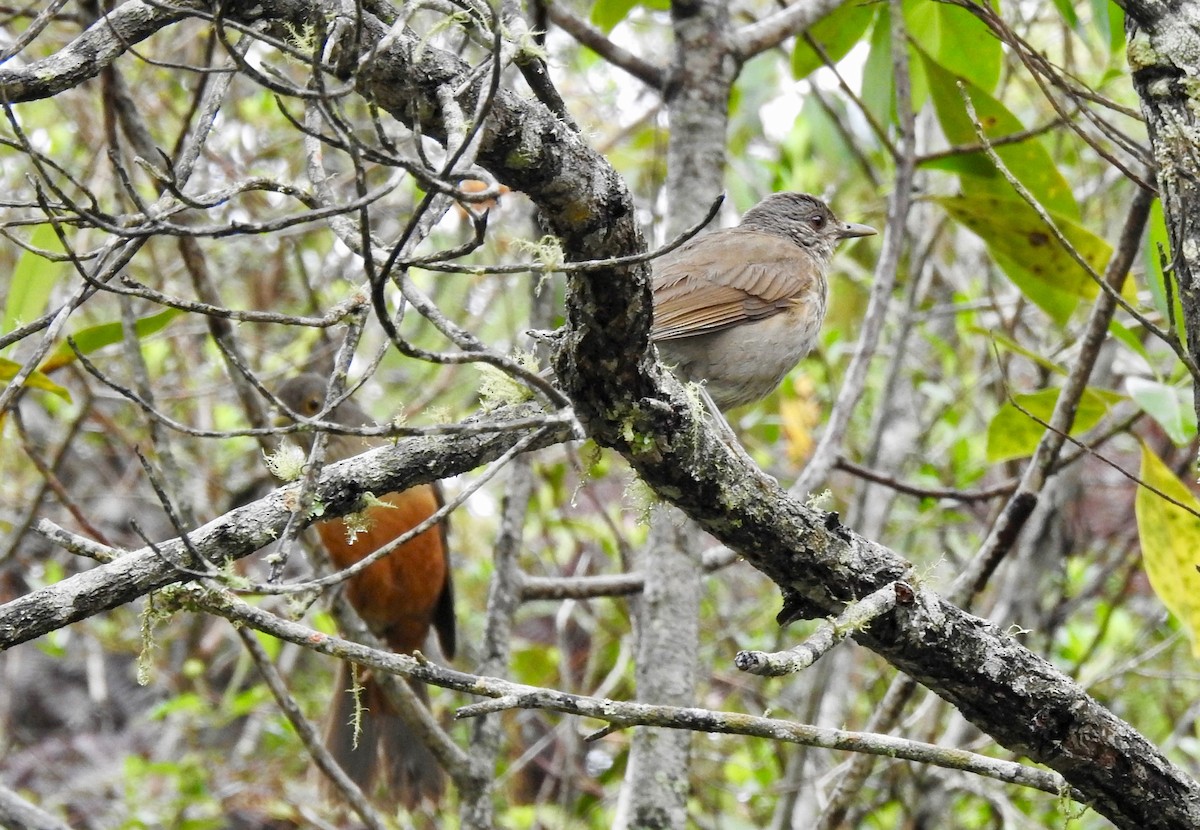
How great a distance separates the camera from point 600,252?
2174mm

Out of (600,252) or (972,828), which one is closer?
(600,252)

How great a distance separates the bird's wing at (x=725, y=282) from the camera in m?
4.74

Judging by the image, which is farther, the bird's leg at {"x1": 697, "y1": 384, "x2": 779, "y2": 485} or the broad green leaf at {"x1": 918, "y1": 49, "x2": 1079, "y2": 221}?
the broad green leaf at {"x1": 918, "y1": 49, "x2": 1079, "y2": 221}

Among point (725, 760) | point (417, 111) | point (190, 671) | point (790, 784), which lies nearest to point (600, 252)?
point (417, 111)

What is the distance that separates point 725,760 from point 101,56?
5.80 m

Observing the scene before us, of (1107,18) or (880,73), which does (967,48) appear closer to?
(880,73)

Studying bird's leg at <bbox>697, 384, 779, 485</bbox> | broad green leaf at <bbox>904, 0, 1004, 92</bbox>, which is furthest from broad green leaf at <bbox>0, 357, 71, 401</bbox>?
broad green leaf at <bbox>904, 0, 1004, 92</bbox>

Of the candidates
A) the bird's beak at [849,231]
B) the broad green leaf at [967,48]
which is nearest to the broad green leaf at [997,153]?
the broad green leaf at [967,48]

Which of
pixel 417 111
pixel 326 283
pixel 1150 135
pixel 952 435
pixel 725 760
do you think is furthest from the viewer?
pixel 326 283

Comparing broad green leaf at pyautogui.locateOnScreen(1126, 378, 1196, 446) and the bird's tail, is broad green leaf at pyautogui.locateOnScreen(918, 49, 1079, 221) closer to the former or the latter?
broad green leaf at pyautogui.locateOnScreen(1126, 378, 1196, 446)

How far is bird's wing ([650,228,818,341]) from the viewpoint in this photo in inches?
187

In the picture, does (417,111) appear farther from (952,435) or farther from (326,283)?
(326,283)

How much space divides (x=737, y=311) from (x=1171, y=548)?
5.74ft

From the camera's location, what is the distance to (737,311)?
4.83 metres
